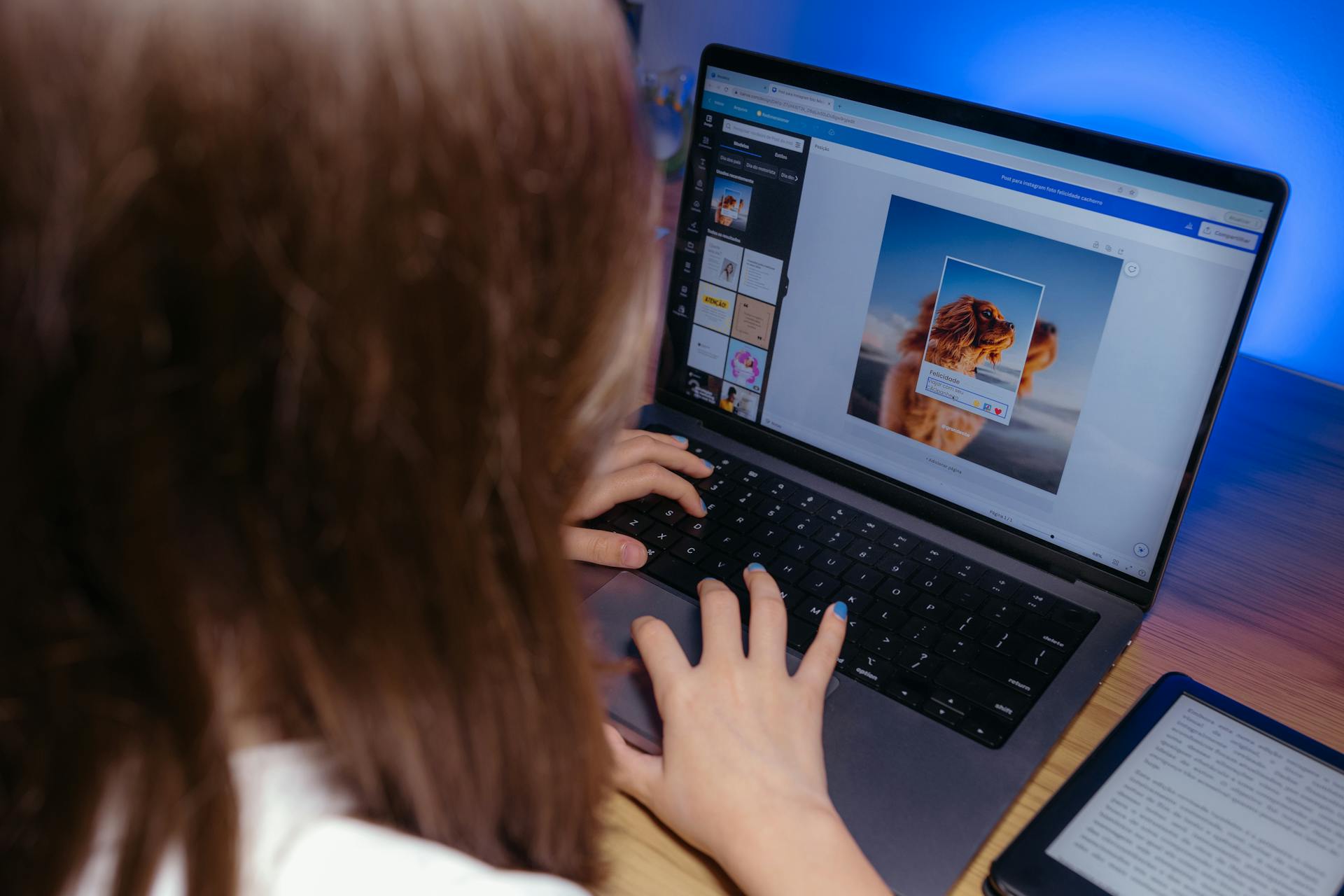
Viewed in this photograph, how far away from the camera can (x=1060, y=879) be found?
0.50 m

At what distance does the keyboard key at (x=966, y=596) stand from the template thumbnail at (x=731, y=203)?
0.34 m

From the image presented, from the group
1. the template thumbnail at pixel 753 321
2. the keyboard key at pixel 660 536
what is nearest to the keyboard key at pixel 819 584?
the keyboard key at pixel 660 536

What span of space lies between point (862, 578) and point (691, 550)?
13cm

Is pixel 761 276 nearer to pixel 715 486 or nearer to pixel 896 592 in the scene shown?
pixel 715 486

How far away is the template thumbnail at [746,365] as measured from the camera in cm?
82

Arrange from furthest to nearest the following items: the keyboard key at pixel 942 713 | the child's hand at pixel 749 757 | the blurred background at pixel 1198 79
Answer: the blurred background at pixel 1198 79 → the keyboard key at pixel 942 713 → the child's hand at pixel 749 757

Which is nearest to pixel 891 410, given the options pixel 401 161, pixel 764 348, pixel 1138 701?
pixel 764 348

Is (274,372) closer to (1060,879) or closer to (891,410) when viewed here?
(1060,879)

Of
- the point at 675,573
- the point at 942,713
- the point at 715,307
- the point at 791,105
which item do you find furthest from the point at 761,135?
the point at 942,713

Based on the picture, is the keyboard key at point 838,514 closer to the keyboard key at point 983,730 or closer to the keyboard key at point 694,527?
the keyboard key at point 694,527

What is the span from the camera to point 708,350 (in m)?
0.85

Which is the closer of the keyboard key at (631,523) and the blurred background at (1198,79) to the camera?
the keyboard key at (631,523)

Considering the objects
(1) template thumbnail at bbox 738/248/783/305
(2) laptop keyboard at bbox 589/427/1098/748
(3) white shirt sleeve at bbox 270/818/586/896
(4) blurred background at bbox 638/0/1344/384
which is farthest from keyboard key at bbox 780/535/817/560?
(4) blurred background at bbox 638/0/1344/384

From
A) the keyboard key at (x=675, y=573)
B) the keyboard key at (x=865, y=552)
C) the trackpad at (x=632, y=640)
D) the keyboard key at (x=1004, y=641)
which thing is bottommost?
the trackpad at (x=632, y=640)
